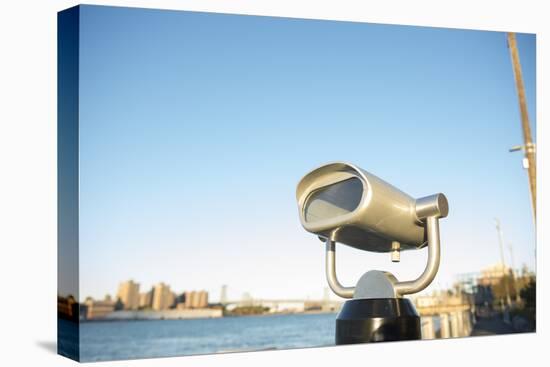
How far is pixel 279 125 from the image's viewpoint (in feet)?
27.0

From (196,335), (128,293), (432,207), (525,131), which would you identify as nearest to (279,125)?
(525,131)

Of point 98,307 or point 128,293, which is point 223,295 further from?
point 98,307

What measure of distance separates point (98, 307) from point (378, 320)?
173cm

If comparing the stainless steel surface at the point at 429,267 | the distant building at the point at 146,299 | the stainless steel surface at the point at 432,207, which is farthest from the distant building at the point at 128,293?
the stainless steel surface at the point at 432,207

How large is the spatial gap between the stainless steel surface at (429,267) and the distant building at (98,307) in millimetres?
1757

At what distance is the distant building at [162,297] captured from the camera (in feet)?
28.8

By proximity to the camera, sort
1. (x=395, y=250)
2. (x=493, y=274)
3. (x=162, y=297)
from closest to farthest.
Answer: (x=395, y=250)
(x=493, y=274)
(x=162, y=297)

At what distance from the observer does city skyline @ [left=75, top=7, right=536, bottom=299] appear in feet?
19.3

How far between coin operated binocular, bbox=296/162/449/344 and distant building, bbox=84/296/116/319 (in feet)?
4.38

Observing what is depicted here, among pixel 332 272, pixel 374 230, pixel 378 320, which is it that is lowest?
pixel 378 320

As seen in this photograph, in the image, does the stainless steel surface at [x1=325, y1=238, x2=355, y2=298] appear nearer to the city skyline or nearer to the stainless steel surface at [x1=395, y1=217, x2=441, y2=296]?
the stainless steel surface at [x1=395, y1=217, x2=441, y2=296]

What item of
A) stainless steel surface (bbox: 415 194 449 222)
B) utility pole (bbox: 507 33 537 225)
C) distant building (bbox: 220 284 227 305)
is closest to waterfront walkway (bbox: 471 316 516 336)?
utility pole (bbox: 507 33 537 225)
